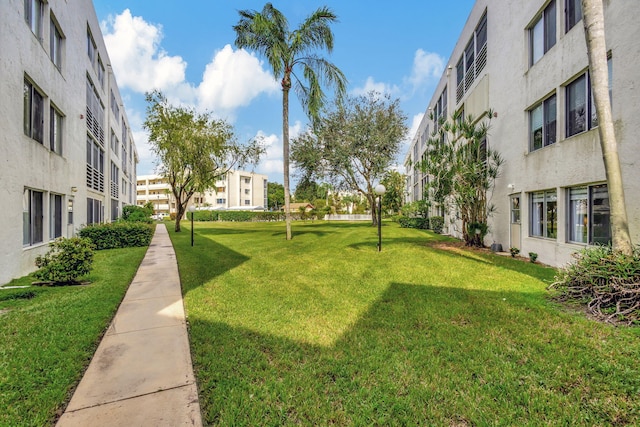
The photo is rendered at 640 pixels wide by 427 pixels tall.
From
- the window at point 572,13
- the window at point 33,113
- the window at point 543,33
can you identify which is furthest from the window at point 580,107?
the window at point 33,113

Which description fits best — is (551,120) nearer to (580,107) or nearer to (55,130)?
(580,107)

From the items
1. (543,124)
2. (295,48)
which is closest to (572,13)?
(543,124)

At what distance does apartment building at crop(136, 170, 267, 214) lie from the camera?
71.2 meters

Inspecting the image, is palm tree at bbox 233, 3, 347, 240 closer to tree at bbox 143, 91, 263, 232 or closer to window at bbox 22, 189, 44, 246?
tree at bbox 143, 91, 263, 232

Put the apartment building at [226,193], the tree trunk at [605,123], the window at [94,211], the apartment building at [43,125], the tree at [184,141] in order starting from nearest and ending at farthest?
the tree trunk at [605,123] < the apartment building at [43,125] < the window at [94,211] < the tree at [184,141] < the apartment building at [226,193]

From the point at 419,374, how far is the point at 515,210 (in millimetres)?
10159

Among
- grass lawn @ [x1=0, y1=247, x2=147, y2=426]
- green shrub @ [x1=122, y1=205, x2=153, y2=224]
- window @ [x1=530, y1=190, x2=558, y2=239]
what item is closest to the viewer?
grass lawn @ [x1=0, y1=247, x2=147, y2=426]

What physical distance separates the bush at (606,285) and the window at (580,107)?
153 inches

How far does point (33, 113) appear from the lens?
25.5ft

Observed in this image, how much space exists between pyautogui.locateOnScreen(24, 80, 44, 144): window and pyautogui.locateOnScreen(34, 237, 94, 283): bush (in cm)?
330

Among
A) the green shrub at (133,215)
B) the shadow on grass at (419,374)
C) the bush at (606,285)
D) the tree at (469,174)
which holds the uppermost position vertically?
the tree at (469,174)

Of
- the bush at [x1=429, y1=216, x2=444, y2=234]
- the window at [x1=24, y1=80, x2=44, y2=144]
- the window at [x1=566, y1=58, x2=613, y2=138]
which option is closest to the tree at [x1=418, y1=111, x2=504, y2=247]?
the window at [x1=566, y1=58, x2=613, y2=138]

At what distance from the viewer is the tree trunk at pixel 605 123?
479 cm

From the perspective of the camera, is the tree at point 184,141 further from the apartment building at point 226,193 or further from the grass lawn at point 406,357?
the apartment building at point 226,193
